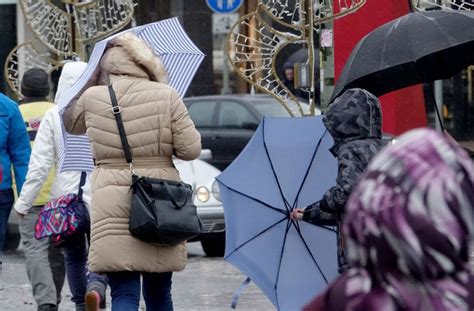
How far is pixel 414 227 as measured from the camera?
251 cm

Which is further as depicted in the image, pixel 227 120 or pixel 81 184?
pixel 227 120

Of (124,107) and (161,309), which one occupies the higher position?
(124,107)

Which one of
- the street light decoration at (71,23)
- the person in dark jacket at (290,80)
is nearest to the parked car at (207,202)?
the street light decoration at (71,23)

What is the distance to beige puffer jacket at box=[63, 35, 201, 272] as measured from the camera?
6.08 meters

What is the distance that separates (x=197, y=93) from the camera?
24078 millimetres

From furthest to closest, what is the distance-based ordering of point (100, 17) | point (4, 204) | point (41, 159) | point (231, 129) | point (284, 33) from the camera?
point (231, 129)
point (100, 17)
point (284, 33)
point (4, 204)
point (41, 159)

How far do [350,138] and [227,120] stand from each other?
1173 cm

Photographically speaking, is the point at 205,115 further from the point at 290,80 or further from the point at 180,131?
the point at 180,131

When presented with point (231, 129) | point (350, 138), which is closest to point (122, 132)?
point (350, 138)

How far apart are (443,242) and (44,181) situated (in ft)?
18.5

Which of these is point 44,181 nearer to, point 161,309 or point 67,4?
point 161,309

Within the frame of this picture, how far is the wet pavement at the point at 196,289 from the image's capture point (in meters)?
9.59

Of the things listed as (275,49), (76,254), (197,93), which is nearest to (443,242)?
(76,254)

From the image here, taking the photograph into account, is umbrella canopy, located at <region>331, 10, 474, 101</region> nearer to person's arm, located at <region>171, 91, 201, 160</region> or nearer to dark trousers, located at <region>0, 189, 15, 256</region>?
person's arm, located at <region>171, 91, 201, 160</region>
